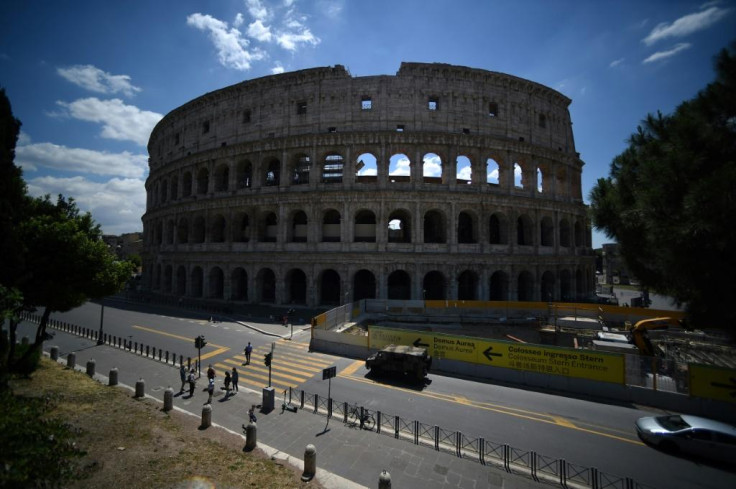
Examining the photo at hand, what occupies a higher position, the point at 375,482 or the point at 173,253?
the point at 173,253

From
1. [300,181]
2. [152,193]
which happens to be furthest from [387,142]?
[152,193]

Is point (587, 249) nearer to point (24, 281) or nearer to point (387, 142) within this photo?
point (387, 142)

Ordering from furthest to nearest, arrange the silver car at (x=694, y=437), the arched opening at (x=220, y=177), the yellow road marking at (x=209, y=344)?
the arched opening at (x=220, y=177) → the yellow road marking at (x=209, y=344) → the silver car at (x=694, y=437)

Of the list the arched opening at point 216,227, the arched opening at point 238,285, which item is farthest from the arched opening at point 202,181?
the arched opening at point 238,285

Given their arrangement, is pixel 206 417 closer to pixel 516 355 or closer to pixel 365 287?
pixel 516 355

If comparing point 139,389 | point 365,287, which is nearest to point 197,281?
point 365,287

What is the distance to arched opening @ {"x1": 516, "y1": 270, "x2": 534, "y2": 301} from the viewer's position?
108ft

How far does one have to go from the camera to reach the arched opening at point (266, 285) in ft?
111

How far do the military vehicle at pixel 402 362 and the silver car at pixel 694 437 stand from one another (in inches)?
316

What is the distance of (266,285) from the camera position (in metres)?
36.9

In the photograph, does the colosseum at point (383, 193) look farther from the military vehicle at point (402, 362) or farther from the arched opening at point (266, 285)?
the military vehicle at point (402, 362)

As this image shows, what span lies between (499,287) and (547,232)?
31.1 ft

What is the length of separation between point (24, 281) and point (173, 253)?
2734 centimetres

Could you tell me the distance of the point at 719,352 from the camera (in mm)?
19250
